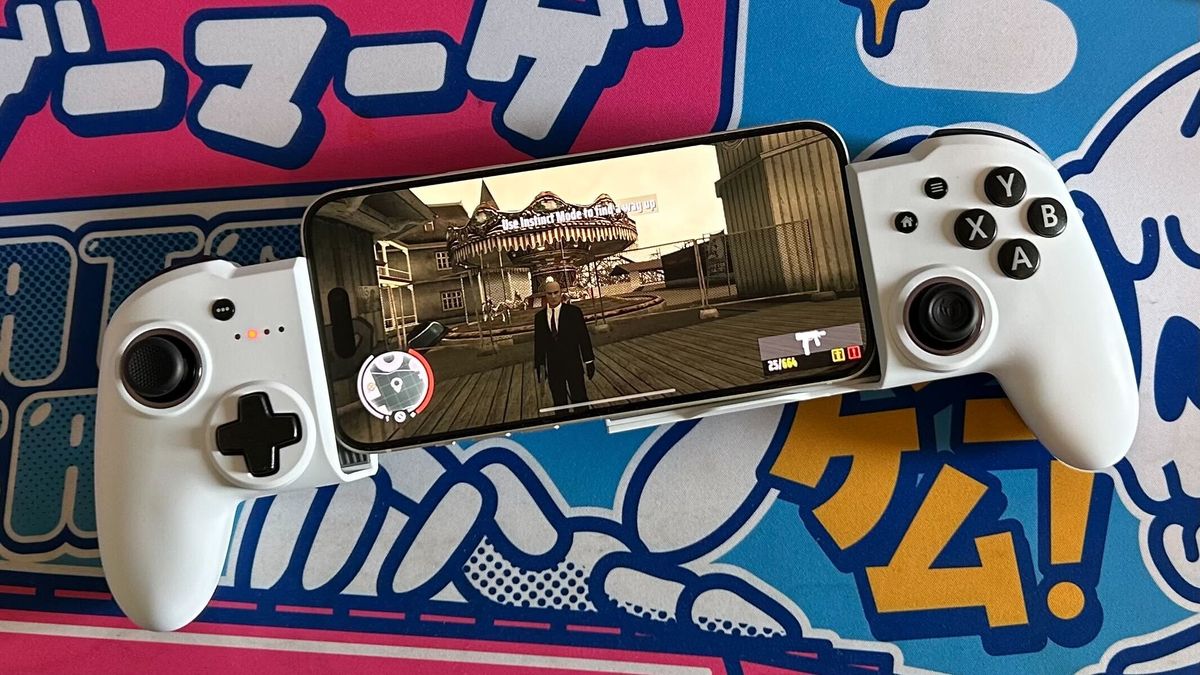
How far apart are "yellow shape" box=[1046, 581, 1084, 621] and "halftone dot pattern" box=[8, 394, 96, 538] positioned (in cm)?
79

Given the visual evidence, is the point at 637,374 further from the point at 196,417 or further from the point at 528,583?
the point at 196,417

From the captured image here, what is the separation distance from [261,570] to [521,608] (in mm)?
216

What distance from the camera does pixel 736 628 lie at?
0.67 meters

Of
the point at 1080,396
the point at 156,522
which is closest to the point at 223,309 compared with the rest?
the point at 156,522

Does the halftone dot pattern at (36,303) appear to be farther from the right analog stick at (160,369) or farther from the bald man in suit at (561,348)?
the bald man in suit at (561,348)

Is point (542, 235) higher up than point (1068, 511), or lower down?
higher up

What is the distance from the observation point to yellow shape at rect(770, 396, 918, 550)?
0.68 meters

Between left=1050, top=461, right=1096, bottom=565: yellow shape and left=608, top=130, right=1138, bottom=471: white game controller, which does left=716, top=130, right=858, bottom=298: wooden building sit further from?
left=1050, top=461, right=1096, bottom=565: yellow shape

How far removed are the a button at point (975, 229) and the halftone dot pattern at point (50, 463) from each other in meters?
0.70

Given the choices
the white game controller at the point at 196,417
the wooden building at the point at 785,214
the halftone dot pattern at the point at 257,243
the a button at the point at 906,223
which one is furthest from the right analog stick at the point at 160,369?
the a button at the point at 906,223

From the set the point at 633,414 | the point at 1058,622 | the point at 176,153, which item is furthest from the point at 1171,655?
the point at 176,153

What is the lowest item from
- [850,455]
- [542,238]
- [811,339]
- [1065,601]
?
[1065,601]

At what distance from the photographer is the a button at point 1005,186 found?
59cm

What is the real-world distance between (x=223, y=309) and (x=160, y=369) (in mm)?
59
